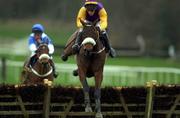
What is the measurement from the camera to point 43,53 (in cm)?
1286

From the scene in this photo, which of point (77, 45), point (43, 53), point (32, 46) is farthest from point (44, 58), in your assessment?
point (77, 45)

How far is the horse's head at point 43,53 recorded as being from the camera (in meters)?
12.7

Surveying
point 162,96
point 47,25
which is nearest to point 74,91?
point 162,96

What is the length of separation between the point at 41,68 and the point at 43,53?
18.8 inches

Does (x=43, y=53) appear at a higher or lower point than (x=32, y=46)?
lower

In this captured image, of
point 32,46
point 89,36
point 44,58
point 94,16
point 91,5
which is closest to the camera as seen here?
point 89,36

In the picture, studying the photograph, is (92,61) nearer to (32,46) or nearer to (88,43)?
(88,43)

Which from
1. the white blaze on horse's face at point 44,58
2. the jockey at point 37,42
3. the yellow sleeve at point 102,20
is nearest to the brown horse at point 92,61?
the yellow sleeve at point 102,20

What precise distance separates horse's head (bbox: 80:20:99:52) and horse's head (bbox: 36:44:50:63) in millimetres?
1740

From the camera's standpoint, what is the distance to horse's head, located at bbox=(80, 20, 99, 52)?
425 inches

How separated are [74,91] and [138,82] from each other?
1369 centimetres

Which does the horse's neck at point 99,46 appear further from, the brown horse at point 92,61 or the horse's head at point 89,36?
the horse's head at point 89,36

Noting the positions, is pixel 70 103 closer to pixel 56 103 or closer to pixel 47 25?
pixel 56 103

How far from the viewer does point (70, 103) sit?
11227mm
